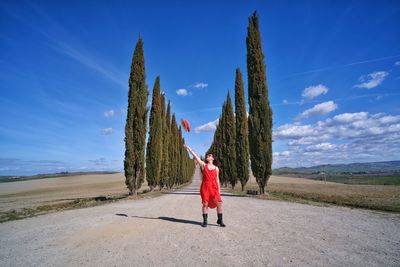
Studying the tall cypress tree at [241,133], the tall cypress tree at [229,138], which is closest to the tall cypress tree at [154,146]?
the tall cypress tree at [241,133]

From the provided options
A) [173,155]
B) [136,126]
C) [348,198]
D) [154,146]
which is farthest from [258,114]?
[173,155]

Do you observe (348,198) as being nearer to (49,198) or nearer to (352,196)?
(352,196)

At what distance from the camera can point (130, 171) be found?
57.4ft

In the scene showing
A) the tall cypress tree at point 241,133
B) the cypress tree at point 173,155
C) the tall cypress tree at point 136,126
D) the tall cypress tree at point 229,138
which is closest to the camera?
the tall cypress tree at point 136,126

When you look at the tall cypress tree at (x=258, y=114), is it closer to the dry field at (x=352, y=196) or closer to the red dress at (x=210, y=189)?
the dry field at (x=352, y=196)

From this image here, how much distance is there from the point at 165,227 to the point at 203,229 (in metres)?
1.06

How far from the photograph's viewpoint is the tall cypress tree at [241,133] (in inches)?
963

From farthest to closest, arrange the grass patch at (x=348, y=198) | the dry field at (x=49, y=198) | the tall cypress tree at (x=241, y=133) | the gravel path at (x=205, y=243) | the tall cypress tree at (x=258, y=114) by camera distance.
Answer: the tall cypress tree at (x=241, y=133) → the tall cypress tree at (x=258, y=114) → the dry field at (x=49, y=198) → the grass patch at (x=348, y=198) → the gravel path at (x=205, y=243)

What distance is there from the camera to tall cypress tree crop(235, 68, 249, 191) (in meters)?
24.5

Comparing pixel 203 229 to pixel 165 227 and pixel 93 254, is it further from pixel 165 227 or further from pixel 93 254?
pixel 93 254

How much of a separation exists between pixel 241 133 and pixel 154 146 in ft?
28.6

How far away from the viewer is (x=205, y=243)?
5047 millimetres

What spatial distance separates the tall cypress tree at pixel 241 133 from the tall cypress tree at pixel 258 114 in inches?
251

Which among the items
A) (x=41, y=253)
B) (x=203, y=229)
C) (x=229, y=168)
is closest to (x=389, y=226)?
(x=203, y=229)
